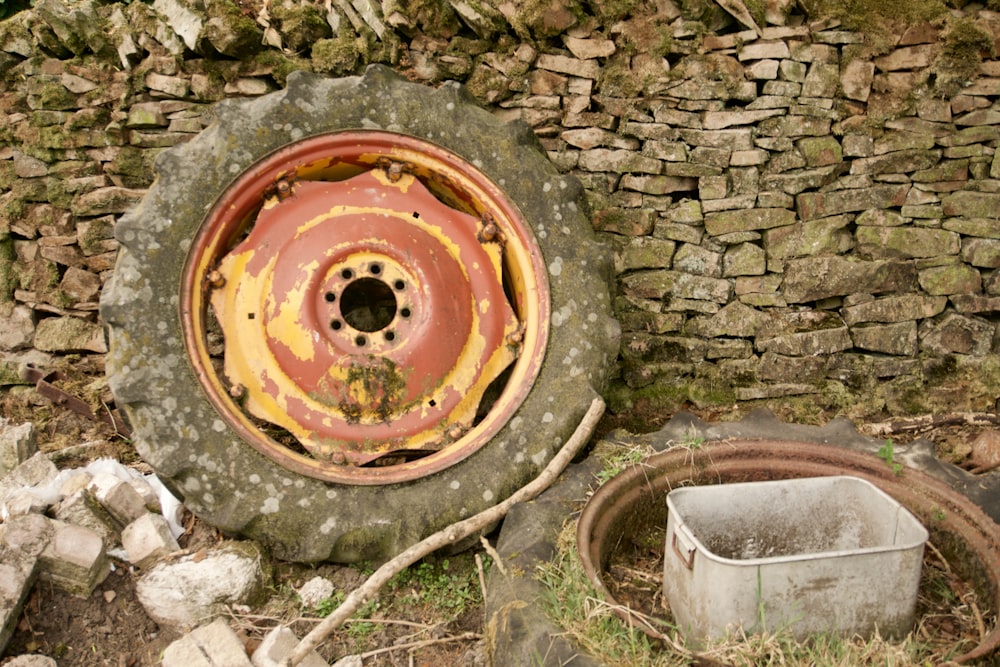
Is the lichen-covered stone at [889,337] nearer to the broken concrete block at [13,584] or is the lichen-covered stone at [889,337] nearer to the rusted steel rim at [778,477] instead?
the rusted steel rim at [778,477]

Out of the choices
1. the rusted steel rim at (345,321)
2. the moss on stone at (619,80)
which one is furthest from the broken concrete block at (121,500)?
the moss on stone at (619,80)

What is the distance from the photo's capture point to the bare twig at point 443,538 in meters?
2.24

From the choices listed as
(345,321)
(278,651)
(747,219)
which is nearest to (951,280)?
(747,219)

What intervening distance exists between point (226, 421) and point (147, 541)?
48 cm

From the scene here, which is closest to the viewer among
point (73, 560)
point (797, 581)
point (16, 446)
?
point (797, 581)

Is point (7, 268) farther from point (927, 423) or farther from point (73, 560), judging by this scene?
point (927, 423)

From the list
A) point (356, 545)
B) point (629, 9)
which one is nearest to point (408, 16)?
point (629, 9)

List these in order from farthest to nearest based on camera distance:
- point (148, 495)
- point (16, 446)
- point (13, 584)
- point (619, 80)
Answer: point (619, 80)
point (16, 446)
point (148, 495)
point (13, 584)

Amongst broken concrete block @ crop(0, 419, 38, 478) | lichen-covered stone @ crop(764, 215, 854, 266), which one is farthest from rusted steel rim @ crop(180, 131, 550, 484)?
lichen-covered stone @ crop(764, 215, 854, 266)

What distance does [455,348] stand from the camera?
2.84 meters

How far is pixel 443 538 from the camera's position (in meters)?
2.55

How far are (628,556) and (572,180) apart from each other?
4.52ft

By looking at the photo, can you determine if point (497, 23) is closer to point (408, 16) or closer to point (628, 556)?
point (408, 16)

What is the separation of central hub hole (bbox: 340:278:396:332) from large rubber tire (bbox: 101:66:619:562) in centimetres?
70
